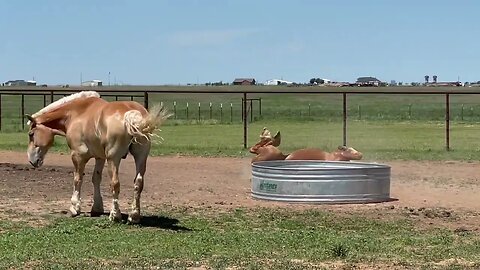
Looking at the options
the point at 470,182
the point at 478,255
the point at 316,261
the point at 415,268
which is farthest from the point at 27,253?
the point at 470,182

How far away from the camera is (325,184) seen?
1330cm

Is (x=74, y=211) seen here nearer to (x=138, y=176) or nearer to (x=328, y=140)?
(x=138, y=176)

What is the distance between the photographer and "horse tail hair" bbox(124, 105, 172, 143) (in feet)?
34.7

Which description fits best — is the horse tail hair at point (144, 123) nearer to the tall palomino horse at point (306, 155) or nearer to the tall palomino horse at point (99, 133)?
the tall palomino horse at point (99, 133)

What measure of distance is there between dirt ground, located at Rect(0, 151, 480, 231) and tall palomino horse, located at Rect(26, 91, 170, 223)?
2.94 ft

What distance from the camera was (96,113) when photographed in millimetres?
11297

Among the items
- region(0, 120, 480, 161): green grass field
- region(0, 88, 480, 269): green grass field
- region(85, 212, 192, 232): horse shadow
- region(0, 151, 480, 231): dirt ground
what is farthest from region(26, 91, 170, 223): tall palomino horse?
region(0, 120, 480, 161): green grass field

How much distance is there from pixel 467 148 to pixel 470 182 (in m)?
9.60

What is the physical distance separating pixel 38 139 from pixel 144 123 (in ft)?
7.48

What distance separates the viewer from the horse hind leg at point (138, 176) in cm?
1078

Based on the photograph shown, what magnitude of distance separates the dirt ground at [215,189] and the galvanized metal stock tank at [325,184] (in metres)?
0.20

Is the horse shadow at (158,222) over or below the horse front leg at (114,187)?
below

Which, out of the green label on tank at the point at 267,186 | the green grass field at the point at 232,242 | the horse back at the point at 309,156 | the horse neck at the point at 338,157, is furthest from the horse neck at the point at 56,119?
the horse neck at the point at 338,157

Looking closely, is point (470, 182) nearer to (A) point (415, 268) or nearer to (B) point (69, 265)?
(A) point (415, 268)
